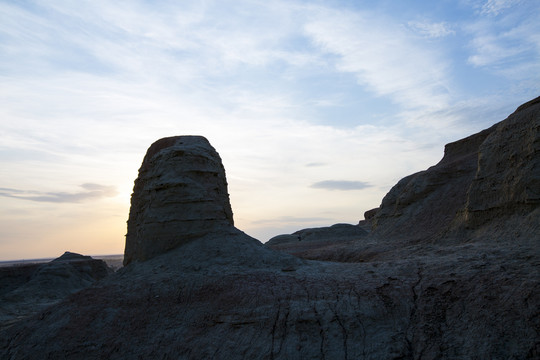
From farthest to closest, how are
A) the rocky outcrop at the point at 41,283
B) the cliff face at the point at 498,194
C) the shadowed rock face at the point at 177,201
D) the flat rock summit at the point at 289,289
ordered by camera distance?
the rocky outcrop at the point at 41,283
the shadowed rock face at the point at 177,201
the cliff face at the point at 498,194
the flat rock summit at the point at 289,289

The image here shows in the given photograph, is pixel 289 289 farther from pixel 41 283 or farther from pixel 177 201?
pixel 41 283

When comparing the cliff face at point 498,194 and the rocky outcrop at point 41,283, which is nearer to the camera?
the cliff face at point 498,194

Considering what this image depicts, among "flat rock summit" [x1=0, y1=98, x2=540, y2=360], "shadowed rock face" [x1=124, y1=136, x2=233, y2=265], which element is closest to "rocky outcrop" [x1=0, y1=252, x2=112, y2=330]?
"shadowed rock face" [x1=124, y1=136, x2=233, y2=265]

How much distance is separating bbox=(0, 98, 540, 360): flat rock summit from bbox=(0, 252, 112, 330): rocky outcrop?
10.3 meters

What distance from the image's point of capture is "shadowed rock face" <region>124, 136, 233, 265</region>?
13.3 m

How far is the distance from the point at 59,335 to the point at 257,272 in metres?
5.20

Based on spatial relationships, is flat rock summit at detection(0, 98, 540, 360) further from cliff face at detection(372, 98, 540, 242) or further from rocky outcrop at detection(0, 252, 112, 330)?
rocky outcrop at detection(0, 252, 112, 330)

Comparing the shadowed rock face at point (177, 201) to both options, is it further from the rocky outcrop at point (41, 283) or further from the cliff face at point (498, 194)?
the rocky outcrop at point (41, 283)

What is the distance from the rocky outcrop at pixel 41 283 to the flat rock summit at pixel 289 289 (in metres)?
10.3

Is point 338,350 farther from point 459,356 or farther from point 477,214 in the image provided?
point 477,214

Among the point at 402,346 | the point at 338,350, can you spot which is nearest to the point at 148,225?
the point at 338,350

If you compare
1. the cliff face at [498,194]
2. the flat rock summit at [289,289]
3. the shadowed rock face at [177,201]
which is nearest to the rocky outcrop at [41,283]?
the shadowed rock face at [177,201]

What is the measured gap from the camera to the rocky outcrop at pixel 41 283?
872 inches

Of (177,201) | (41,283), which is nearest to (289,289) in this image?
(177,201)
